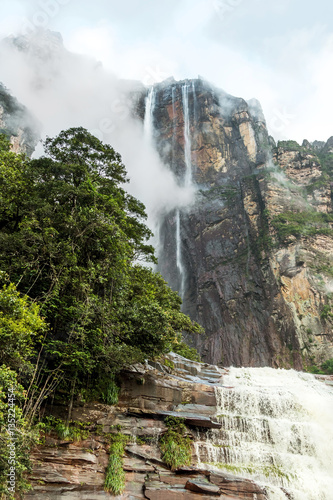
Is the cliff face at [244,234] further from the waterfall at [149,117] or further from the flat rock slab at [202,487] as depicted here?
the flat rock slab at [202,487]

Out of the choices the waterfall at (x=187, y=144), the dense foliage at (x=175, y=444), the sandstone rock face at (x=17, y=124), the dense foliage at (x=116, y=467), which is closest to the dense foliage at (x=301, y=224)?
the waterfall at (x=187, y=144)

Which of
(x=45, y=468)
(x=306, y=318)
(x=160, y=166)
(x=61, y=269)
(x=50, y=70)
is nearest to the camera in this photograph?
(x=45, y=468)

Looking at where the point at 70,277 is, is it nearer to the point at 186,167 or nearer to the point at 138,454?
the point at 138,454

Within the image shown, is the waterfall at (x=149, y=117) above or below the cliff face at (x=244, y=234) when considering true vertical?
above

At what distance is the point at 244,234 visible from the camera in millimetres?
43625

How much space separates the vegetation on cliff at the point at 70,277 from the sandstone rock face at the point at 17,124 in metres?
35.5

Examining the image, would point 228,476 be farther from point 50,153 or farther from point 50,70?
point 50,70

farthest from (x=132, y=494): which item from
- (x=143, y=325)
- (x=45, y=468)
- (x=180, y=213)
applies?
(x=180, y=213)

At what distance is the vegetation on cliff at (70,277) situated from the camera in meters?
10.0

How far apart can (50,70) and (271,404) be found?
72.1m

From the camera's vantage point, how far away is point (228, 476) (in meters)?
10.2

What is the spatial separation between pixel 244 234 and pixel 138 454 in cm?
3559

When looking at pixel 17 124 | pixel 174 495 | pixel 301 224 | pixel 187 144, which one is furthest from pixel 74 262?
pixel 187 144

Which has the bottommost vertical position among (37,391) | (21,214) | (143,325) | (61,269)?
(37,391)
